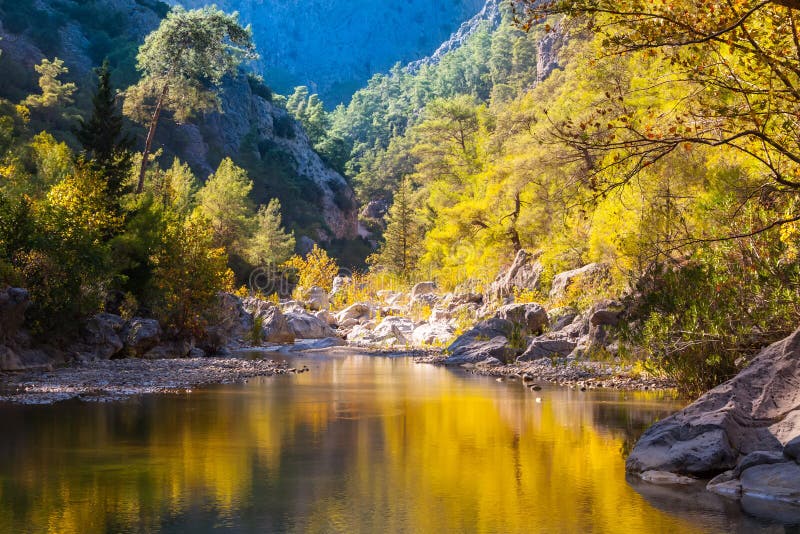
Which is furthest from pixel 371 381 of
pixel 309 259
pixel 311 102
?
pixel 311 102

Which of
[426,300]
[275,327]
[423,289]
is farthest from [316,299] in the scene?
[275,327]

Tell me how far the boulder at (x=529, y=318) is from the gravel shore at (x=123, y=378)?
921 centimetres

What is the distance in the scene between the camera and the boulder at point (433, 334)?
129 feet

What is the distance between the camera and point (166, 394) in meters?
19.8

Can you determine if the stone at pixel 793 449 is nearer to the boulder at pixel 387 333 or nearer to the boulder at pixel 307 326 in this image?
the boulder at pixel 387 333

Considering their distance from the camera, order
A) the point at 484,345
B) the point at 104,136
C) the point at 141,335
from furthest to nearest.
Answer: the point at 104,136 < the point at 484,345 < the point at 141,335

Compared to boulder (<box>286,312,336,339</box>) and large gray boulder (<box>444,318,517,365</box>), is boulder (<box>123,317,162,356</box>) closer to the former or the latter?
large gray boulder (<box>444,318,517,365</box>)

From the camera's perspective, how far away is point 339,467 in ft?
38.3

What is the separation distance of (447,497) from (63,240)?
2123 cm

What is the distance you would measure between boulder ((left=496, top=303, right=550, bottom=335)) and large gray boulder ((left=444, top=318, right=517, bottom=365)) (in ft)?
1.32

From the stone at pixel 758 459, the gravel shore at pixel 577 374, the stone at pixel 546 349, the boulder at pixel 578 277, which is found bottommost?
the stone at pixel 758 459

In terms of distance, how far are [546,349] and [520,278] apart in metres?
12.6

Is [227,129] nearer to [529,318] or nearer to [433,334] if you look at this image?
[433,334]

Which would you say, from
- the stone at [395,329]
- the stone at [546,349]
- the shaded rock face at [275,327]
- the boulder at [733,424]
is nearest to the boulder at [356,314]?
the stone at [395,329]
